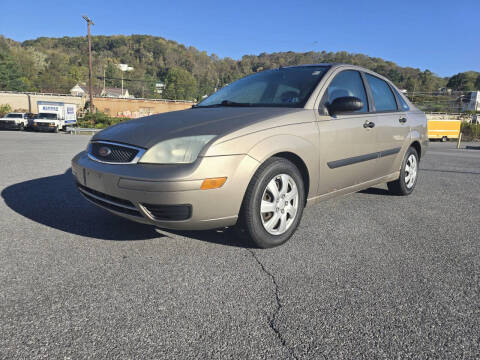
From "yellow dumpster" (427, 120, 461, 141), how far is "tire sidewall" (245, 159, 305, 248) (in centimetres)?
2631

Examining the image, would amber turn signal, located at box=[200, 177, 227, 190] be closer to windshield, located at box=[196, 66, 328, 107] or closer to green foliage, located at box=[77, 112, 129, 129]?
windshield, located at box=[196, 66, 328, 107]

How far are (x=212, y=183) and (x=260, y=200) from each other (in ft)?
1.43

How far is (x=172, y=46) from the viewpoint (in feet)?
504

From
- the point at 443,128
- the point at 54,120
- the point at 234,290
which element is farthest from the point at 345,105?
the point at 443,128

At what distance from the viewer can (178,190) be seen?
2154 mm

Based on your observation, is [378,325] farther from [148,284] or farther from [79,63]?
[79,63]

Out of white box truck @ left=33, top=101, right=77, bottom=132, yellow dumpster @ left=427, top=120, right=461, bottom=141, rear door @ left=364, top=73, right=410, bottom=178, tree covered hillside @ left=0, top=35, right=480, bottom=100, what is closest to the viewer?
rear door @ left=364, top=73, right=410, bottom=178

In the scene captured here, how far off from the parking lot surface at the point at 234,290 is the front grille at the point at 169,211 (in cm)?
34

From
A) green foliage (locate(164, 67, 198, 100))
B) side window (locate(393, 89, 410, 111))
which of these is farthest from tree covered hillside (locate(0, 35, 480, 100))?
side window (locate(393, 89, 410, 111))

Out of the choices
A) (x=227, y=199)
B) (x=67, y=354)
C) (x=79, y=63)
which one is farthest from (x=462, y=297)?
(x=79, y=63)

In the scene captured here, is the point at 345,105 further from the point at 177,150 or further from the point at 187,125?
the point at 177,150

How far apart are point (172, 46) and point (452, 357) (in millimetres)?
167866

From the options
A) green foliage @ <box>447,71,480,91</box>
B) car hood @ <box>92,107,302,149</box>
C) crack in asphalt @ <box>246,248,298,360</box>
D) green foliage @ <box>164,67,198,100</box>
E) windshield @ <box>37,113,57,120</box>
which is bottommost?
crack in asphalt @ <box>246,248,298,360</box>

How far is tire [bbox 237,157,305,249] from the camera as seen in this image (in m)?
2.43
